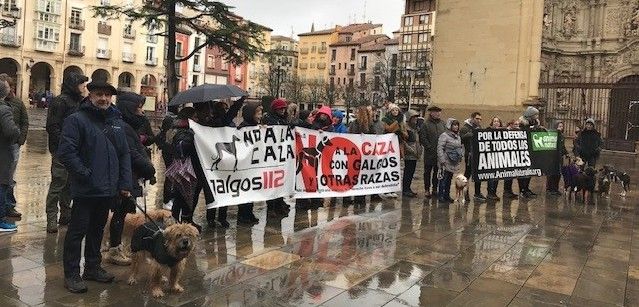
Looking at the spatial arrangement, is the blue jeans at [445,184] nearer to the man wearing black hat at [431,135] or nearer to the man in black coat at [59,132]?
the man wearing black hat at [431,135]

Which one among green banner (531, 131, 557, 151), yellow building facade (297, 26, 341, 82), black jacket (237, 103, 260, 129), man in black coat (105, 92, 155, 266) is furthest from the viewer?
yellow building facade (297, 26, 341, 82)

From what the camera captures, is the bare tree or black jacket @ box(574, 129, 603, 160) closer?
black jacket @ box(574, 129, 603, 160)

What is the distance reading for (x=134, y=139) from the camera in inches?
234

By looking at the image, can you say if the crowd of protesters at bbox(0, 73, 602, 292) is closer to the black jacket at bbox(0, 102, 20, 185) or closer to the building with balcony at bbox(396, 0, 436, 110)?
the black jacket at bbox(0, 102, 20, 185)

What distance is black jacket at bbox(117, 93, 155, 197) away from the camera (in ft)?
19.0

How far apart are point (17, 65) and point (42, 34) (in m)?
4.22

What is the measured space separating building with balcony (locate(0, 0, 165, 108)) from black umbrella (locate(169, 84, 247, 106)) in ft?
144

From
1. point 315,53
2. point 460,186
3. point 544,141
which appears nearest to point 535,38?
point 544,141

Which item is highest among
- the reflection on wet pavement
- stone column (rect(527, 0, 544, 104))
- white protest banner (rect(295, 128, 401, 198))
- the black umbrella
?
stone column (rect(527, 0, 544, 104))

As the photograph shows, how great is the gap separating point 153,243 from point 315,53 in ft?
390

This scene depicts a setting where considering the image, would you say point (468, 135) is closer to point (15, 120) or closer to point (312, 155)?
point (312, 155)

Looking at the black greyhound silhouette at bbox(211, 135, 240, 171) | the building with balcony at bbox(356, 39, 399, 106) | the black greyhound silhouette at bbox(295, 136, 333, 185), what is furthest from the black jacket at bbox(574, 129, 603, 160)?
the building with balcony at bbox(356, 39, 399, 106)

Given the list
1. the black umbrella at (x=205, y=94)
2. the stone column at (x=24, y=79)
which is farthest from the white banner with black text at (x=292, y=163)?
the stone column at (x=24, y=79)

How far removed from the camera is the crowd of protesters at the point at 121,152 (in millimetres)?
4945
